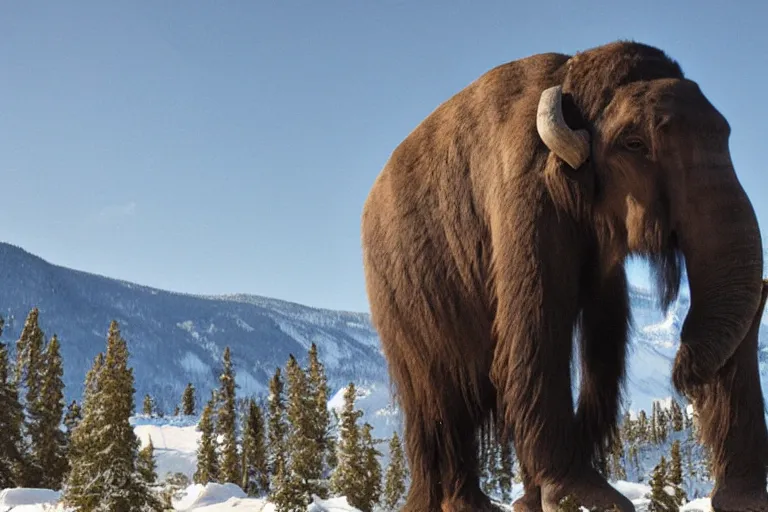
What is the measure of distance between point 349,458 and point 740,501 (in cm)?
4088

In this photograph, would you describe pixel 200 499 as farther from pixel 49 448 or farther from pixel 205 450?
pixel 205 450

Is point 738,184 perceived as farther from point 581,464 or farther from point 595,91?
point 581,464

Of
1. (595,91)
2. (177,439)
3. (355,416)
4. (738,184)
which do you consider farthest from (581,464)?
(177,439)

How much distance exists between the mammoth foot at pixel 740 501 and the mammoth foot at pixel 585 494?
1.66 ft

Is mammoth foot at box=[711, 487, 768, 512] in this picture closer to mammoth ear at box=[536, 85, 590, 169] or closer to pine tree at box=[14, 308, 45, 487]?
mammoth ear at box=[536, 85, 590, 169]

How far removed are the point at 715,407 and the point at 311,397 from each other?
51.0 m

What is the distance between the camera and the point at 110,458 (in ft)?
84.9

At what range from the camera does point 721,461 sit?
4.40 m

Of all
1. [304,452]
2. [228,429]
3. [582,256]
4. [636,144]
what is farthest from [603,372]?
[228,429]

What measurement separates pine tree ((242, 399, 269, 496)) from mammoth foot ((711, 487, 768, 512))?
68.9 m

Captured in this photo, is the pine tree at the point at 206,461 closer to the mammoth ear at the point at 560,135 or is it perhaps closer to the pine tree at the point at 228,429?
the pine tree at the point at 228,429

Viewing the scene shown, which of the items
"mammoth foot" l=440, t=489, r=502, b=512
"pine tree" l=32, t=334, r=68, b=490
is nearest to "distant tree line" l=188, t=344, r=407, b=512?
"pine tree" l=32, t=334, r=68, b=490

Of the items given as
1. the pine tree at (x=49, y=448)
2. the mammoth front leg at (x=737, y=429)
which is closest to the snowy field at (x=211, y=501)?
the pine tree at (x=49, y=448)

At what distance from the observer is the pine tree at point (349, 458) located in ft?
141
